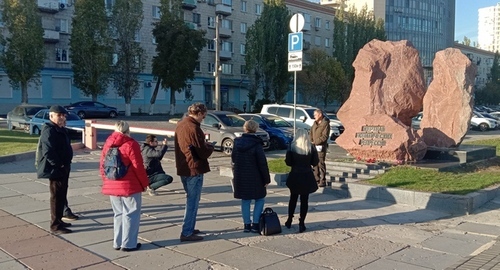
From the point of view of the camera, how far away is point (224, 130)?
60.5 feet

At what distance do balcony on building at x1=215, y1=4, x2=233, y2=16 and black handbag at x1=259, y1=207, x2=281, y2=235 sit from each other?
51075 millimetres

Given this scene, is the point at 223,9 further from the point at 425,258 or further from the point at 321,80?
the point at 425,258

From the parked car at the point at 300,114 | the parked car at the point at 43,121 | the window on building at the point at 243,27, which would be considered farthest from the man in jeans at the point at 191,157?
the window on building at the point at 243,27

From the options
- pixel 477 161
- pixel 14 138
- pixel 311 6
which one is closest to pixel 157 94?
pixel 311 6

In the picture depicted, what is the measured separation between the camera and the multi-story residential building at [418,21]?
92375 mm

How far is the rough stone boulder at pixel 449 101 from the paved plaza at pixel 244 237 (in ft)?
15.6

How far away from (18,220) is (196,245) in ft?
10.2

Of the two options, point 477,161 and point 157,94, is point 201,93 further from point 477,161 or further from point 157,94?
point 477,161

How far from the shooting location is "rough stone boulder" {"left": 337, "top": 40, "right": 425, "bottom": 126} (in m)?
14.8

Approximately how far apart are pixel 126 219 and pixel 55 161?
61.5 inches

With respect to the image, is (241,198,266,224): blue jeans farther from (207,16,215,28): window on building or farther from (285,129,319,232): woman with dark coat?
(207,16,215,28): window on building

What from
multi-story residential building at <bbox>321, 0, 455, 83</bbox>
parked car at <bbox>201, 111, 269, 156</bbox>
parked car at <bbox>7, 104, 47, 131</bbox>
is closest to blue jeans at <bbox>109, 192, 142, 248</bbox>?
parked car at <bbox>201, 111, 269, 156</bbox>

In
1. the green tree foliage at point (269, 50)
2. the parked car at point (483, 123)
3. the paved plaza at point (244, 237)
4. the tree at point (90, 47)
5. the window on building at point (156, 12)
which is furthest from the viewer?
the window on building at point (156, 12)

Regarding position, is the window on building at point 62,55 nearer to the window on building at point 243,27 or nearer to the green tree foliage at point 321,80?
the window on building at point 243,27
